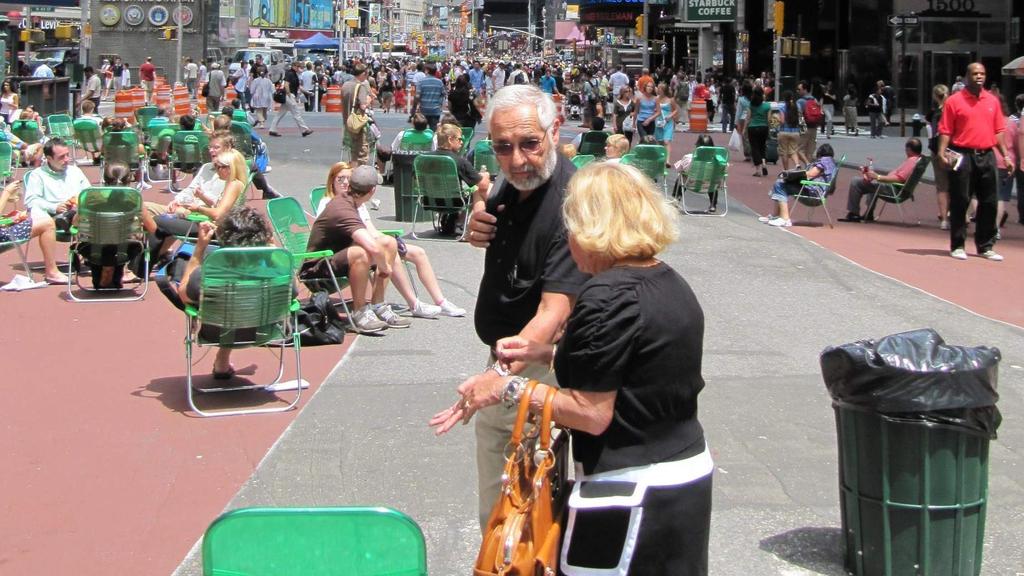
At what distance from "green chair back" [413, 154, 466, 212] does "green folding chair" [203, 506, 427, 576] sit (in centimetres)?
1071

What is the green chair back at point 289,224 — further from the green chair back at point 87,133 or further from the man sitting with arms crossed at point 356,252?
the green chair back at point 87,133

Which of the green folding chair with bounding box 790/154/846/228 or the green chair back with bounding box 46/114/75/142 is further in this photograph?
the green chair back with bounding box 46/114/75/142

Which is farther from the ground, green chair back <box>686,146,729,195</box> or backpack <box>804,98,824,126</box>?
backpack <box>804,98,824,126</box>

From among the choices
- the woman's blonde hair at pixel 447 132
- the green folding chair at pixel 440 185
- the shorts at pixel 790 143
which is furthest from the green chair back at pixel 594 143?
the green folding chair at pixel 440 185

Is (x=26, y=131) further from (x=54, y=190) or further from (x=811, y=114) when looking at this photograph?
(x=811, y=114)

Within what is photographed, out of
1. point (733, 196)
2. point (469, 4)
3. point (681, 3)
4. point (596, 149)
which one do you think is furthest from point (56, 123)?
point (469, 4)

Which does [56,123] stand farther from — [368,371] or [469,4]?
[469,4]

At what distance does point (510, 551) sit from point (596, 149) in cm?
1669

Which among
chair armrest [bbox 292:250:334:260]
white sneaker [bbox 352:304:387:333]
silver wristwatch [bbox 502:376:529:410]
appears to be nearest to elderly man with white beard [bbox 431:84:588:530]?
silver wristwatch [bbox 502:376:529:410]

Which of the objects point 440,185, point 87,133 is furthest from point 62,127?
point 440,185

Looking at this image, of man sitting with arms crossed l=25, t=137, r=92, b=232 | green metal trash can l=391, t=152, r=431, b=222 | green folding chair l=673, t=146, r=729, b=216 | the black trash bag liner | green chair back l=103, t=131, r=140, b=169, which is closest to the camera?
the black trash bag liner

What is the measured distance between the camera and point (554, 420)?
3.25 meters

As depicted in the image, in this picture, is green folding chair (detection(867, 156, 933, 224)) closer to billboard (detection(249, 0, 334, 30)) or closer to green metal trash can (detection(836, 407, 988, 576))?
green metal trash can (detection(836, 407, 988, 576))

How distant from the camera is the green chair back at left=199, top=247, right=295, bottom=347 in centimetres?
754
